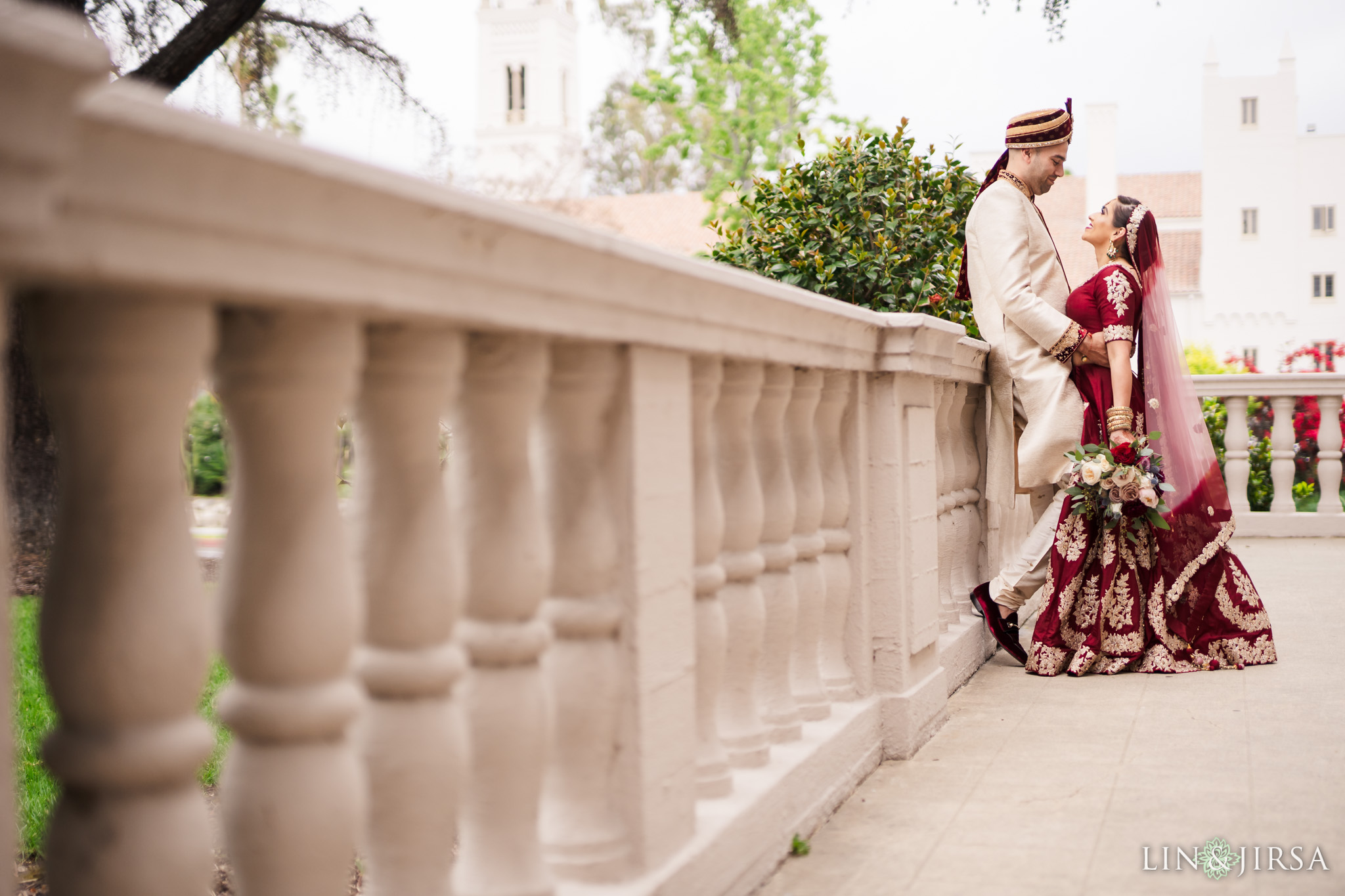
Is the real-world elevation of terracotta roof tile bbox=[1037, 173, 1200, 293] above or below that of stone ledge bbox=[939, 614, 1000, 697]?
above

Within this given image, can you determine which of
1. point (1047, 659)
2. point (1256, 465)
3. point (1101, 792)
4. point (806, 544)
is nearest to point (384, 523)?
point (806, 544)

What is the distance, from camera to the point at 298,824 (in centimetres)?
131

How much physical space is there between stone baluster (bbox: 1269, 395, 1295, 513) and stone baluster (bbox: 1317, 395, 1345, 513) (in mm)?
215

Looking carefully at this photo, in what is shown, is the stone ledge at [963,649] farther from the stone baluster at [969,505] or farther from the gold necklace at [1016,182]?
the gold necklace at [1016,182]

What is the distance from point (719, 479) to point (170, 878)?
1.59 meters

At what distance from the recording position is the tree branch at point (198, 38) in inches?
281

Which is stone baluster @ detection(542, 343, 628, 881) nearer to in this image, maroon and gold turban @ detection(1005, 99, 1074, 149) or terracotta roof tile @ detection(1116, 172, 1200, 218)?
maroon and gold turban @ detection(1005, 99, 1074, 149)

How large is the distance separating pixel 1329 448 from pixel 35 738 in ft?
29.2

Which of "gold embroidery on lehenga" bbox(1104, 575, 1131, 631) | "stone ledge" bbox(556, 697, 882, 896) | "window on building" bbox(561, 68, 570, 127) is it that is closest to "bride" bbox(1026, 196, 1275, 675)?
"gold embroidery on lehenga" bbox(1104, 575, 1131, 631)

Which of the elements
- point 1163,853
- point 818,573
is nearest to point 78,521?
point 818,573

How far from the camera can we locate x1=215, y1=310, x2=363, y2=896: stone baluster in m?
1.31

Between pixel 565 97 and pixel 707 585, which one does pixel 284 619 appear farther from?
pixel 565 97

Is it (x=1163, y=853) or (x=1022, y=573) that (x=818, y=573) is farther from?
(x=1022, y=573)

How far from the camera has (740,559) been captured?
2.54 metres
